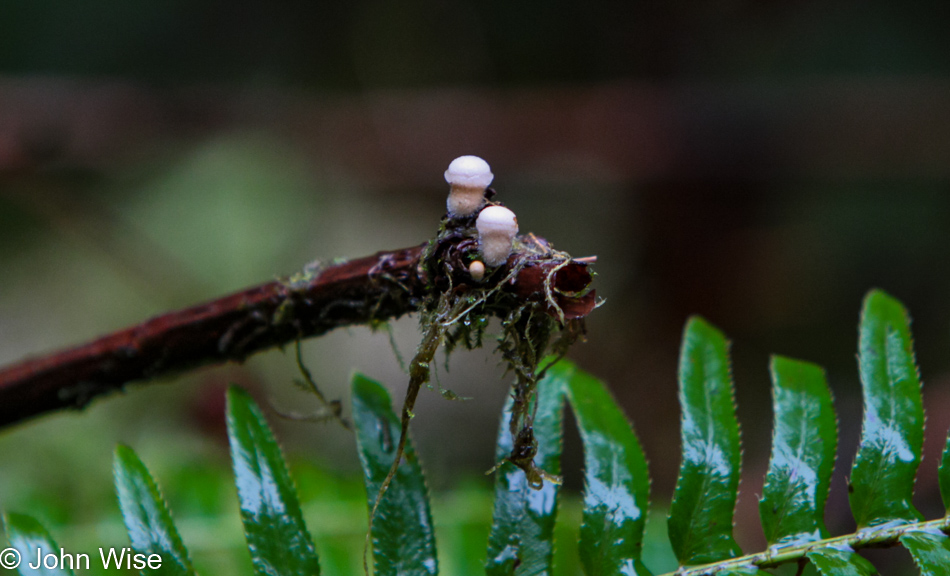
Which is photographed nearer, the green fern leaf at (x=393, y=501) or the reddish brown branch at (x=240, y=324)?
the reddish brown branch at (x=240, y=324)

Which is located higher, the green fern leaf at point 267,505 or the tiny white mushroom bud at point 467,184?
the tiny white mushroom bud at point 467,184

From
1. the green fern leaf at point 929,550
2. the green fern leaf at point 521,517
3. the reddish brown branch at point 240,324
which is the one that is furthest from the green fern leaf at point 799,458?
the reddish brown branch at point 240,324

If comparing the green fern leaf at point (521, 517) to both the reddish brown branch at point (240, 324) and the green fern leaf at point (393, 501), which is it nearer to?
the green fern leaf at point (393, 501)

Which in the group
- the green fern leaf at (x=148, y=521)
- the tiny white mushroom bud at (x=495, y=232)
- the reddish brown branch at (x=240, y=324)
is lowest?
the green fern leaf at (x=148, y=521)

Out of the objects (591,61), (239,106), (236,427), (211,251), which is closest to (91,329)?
(211,251)

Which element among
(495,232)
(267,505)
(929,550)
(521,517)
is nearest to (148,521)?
(267,505)

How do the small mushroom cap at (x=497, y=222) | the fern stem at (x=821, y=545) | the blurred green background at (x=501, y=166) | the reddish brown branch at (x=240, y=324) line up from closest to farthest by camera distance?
1. the small mushroom cap at (x=497, y=222)
2. the reddish brown branch at (x=240, y=324)
3. the fern stem at (x=821, y=545)
4. the blurred green background at (x=501, y=166)

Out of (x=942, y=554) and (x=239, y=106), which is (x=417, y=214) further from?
(x=942, y=554)
